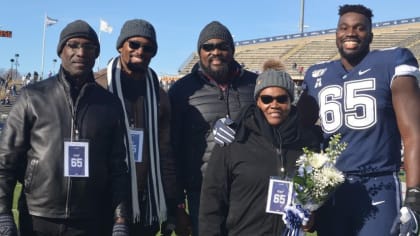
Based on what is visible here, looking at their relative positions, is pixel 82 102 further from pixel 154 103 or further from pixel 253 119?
pixel 253 119

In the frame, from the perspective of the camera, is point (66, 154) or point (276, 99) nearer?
point (66, 154)

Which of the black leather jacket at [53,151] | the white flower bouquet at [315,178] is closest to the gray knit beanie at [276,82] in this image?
the white flower bouquet at [315,178]

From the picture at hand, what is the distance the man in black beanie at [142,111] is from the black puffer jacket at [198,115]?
22 cm

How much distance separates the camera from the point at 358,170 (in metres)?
3.49

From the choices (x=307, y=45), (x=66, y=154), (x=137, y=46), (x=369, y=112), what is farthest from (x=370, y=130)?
(x=307, y=45)

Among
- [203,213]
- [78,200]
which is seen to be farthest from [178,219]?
[78,200]

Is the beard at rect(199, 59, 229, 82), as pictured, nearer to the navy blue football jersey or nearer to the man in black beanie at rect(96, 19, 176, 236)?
the man in black beanie at rect(96, 19, 176, 236)

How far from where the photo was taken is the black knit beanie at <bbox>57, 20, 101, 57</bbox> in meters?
3.40

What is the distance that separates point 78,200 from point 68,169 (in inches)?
7.5

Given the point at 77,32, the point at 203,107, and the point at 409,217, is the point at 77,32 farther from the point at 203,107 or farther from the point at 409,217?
the point at 409,217

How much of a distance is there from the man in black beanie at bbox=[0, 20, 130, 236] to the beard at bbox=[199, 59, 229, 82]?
104cm

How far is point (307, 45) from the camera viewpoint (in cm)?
4153

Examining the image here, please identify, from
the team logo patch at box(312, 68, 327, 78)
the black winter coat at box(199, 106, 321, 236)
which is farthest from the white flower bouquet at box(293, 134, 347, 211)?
the team logo patch at box(312, 68, 327, 78)

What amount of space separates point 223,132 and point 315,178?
2.81 ft
